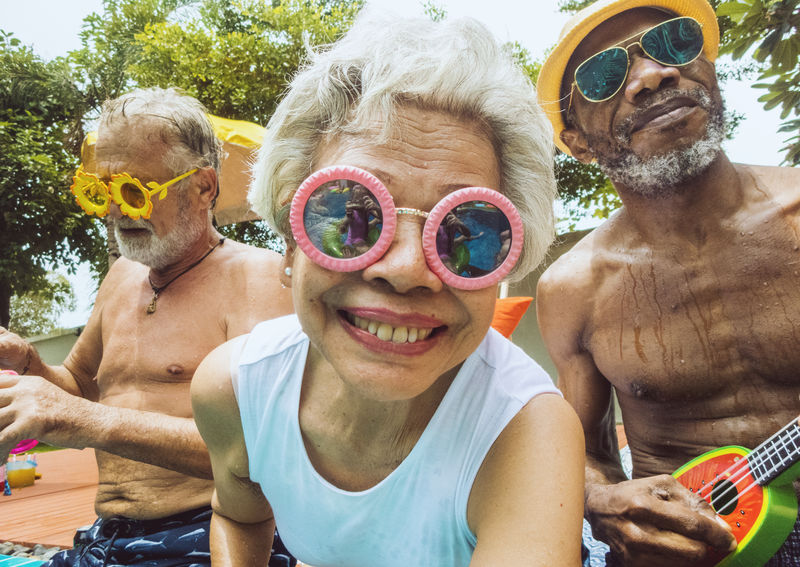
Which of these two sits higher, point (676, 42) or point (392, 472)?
point (676, 42)

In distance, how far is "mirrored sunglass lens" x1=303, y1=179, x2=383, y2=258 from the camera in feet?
4.08

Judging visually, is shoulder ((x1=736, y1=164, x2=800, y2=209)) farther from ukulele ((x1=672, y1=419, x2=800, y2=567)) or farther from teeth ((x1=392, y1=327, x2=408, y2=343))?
teeth ((x1=392, y1=327, x2=408, y2=343))

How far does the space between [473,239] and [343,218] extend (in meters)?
0.30

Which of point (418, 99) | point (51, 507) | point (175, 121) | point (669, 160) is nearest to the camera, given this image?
point (418, 99)

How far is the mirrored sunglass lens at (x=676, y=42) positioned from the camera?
2.40 metres

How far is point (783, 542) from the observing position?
189cm

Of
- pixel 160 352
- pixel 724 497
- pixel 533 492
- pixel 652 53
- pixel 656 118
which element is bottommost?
pixel 724 497

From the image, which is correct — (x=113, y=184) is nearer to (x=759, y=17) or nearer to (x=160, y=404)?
(x=160, y=404)

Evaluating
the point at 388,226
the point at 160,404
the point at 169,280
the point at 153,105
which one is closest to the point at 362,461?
→ the point at 388,226

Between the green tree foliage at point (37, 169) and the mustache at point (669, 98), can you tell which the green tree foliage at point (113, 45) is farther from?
the mustache at point (669, 98)

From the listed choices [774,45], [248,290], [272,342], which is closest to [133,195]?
[248,290]

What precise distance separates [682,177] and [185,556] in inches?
101

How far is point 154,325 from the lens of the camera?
267cm

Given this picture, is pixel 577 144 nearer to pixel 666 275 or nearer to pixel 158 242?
pixel 666 275
